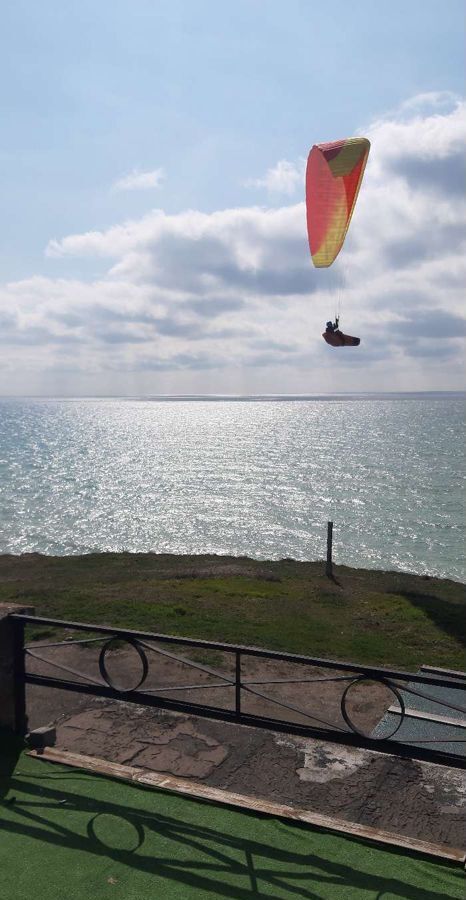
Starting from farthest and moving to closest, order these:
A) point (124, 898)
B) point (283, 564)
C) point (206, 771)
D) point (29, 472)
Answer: point (29, 472), point (283, 564), point (206, 771), point (124, 898)

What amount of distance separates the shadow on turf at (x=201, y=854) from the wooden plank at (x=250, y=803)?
3.1 inches

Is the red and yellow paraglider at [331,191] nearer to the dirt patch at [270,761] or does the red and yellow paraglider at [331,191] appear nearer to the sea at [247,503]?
the dirt patch at [270,761]

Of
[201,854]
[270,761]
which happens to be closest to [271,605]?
[270,761]

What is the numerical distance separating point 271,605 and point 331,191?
1158cm

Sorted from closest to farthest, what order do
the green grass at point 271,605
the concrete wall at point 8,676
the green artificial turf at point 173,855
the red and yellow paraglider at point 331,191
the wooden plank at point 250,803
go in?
the green artificial turf at point 173,855
the wooden plank at point 250,803
the concrete wall at point 8,676
the red and yellow paraglider at point 331,191
the green grass at point 271,605

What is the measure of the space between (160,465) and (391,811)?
89.2m

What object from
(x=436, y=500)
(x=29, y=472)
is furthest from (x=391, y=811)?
(x=29, y=472)

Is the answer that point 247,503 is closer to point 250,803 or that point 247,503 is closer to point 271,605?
point 271,605

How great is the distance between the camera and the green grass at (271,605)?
15.0 m

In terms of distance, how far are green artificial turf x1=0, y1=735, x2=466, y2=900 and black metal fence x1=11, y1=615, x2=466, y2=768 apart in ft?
2.46

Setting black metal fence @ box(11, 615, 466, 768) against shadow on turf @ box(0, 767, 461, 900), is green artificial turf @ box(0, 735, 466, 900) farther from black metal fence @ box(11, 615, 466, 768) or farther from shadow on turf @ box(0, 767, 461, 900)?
black metal fence @ box(11, 615, 466, 768)

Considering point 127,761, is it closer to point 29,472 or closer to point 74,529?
point 74,529

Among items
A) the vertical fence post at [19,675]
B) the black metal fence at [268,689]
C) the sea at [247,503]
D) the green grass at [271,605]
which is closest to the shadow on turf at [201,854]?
the black metal fence at [268,689]

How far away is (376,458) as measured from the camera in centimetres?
10038
